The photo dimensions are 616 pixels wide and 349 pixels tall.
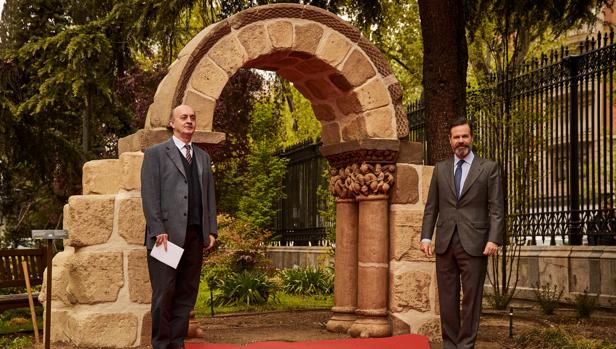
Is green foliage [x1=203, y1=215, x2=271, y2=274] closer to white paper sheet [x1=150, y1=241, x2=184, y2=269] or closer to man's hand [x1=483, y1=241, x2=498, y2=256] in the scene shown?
white paper sheet [x1=150, y1=241, x2=184, y2=269]

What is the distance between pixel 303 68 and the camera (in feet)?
28.1

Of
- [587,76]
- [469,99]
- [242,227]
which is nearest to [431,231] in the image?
[587,76]

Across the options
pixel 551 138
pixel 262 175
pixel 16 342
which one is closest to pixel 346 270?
pixel 16 342

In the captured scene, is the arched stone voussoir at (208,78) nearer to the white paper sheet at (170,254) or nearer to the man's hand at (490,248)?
the white paper sheet at (170,254)

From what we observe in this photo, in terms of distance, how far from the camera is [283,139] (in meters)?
29.0

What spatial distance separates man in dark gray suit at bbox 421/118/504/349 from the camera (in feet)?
21.2

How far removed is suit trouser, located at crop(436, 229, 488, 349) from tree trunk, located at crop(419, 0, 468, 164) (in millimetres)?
3376

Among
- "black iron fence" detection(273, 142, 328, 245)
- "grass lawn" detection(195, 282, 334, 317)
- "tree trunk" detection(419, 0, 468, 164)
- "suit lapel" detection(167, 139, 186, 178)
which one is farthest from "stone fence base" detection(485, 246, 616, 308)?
"suit lapel" detection(167, 139, 186, 178)

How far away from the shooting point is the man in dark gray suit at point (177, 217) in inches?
250

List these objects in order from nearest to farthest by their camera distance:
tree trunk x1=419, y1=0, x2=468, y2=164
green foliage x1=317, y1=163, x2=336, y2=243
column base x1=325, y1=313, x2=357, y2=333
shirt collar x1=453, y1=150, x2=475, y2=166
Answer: shirt collar x1=453, y1=150, x2=475, y2=166 < column base x1=325, y1=313, x2=357, y2=333 < tree trunk x1=419, y1=0, x2=468, y2=164 < green foliage x1=317, y1=163, x2=336, y2=243

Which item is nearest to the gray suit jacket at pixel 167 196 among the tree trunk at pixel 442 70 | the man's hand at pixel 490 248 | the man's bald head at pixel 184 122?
the man's bald head at pixel 184 122

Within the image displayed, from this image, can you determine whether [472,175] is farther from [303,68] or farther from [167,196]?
[303,68]

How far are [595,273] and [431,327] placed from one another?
15.2ft

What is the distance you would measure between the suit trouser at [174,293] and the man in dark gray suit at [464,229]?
1.81m
